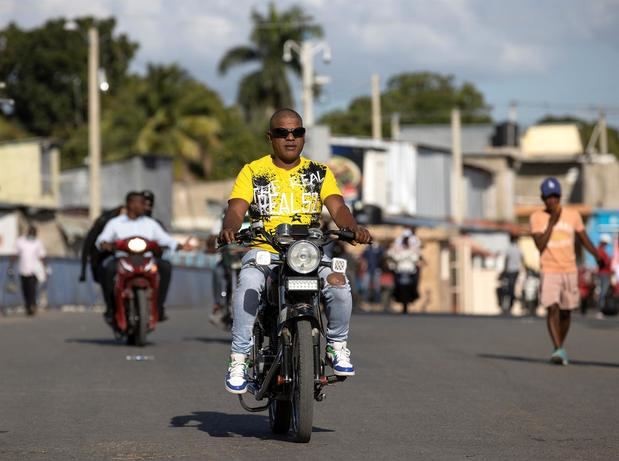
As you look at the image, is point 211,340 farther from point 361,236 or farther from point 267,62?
point 267,62

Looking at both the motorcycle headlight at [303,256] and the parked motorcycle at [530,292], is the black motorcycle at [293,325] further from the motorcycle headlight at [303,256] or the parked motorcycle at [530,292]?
the parked motorcycle at [530,292]

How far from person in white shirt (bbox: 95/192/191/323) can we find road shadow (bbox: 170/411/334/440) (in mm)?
7120

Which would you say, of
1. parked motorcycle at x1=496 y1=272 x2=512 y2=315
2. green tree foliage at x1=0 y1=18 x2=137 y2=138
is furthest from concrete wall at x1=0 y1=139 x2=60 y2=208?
green tree foliage at x1=0 y1=18 x2=137 y2=138

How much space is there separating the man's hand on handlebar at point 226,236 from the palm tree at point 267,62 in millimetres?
70854

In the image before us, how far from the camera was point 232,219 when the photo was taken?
832 cm

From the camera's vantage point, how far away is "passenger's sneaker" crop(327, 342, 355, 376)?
27.0 ft

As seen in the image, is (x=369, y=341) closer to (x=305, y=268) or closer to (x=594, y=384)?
(x=594, y=384)

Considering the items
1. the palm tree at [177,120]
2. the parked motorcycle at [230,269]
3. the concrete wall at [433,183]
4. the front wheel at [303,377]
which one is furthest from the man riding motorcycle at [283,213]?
the palm tree at [177,120]

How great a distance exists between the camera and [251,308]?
8344 mm

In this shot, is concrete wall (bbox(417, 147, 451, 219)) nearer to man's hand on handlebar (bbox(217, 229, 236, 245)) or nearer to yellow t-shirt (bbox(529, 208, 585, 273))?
yellow t-shirt (bbox(529, 208, 585, 273))

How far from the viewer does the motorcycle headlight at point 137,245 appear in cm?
1650

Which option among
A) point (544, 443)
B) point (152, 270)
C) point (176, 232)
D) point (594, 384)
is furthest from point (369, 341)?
point (176, 232)

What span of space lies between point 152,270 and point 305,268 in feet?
28.5

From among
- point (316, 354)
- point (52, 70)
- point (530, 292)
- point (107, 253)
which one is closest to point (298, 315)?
point (316, 354)
